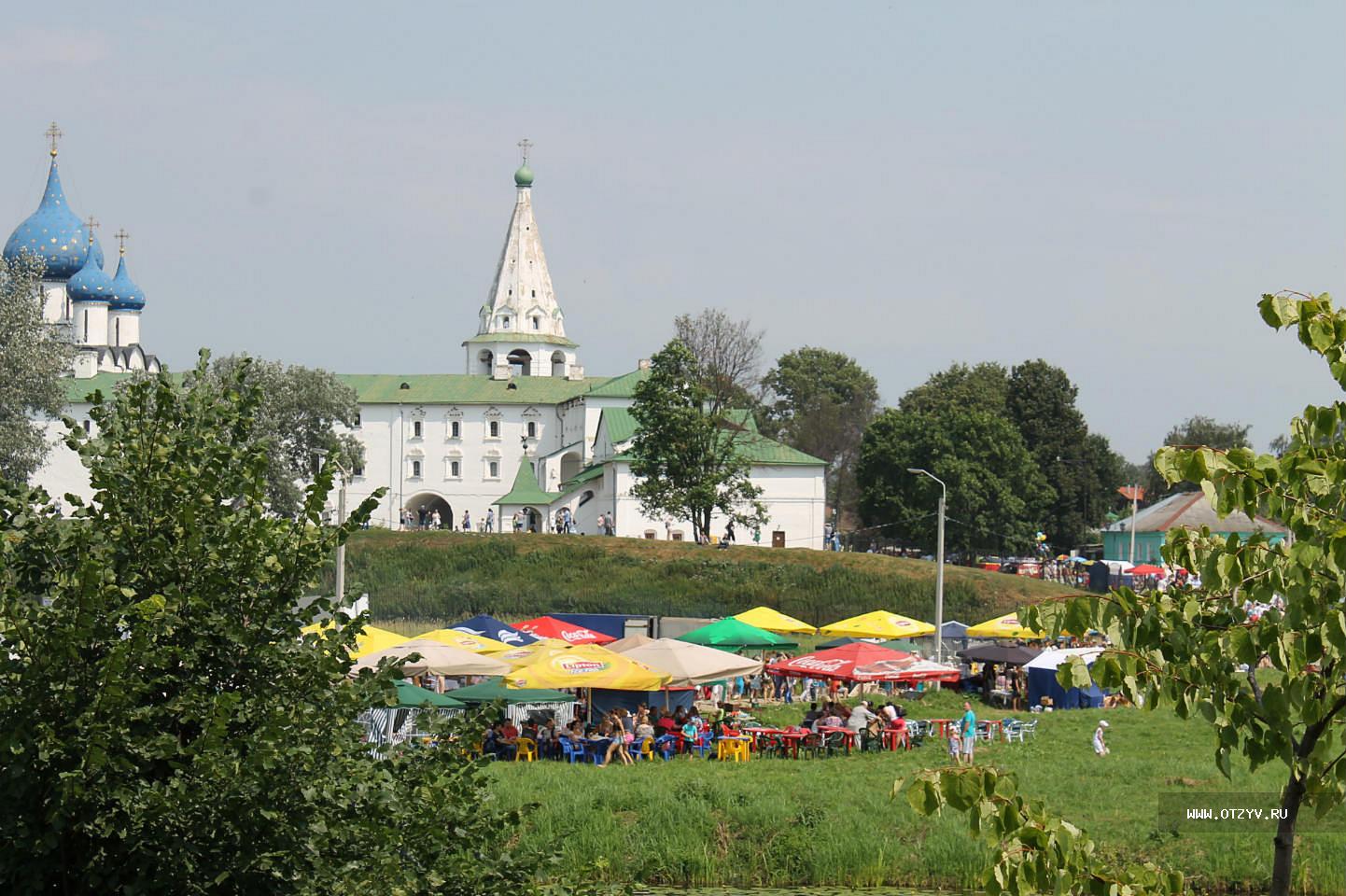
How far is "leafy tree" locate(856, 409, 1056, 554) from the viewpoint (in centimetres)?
8212

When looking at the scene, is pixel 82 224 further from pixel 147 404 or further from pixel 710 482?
pixel 147 404

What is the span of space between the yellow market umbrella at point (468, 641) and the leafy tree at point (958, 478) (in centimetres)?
5091

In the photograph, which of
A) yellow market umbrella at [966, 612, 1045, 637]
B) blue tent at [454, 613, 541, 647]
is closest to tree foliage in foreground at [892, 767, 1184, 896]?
blue tent at [454, 613, 541, 647]

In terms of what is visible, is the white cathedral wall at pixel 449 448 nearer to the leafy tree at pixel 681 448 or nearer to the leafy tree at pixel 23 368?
the leafy tree at pixel 681 448

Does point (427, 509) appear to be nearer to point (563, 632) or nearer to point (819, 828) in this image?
point (563, 632)

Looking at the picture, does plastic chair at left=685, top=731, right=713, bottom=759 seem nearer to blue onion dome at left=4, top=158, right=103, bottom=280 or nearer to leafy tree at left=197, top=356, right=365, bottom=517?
leafy tree at left=197, top=356, right=365, bottom=517

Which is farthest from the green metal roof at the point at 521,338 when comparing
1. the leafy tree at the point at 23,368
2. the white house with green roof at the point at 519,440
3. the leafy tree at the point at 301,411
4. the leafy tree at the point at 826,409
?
the leafy tree at the point at 23,368

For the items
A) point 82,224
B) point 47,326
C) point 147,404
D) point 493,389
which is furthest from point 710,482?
point 147,404

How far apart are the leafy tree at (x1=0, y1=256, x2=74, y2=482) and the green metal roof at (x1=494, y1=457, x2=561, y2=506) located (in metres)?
33.1

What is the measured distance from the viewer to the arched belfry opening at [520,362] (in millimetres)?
112375

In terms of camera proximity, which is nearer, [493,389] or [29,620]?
[29,620]

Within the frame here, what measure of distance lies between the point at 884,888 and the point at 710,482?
48550 millimetres

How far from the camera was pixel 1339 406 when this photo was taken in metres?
6.17

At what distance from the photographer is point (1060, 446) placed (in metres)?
92.8
